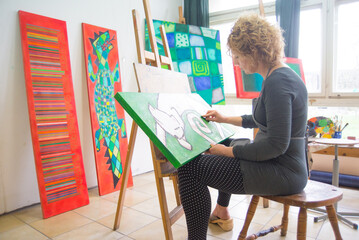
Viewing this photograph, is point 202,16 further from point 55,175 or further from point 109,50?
point 55,175

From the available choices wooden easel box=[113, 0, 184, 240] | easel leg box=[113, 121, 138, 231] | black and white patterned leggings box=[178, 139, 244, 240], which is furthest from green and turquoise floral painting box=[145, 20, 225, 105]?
black and white patterned leggings box=[178, 139, 244, 240]

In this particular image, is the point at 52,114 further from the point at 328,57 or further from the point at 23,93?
the point at 328,57

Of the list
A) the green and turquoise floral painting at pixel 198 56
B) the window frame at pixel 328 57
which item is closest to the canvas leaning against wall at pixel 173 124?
the green and turquoise floral painting at pixel 198 56

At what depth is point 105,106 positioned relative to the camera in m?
2.47

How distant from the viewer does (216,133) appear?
1.56 meters

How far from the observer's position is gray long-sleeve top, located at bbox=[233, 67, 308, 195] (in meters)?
1.03

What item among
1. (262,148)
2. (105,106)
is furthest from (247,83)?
(262,148)

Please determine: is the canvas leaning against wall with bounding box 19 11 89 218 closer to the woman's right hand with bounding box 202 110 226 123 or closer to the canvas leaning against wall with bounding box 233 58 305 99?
the woman's right hand with bounding box 202 110 226 123

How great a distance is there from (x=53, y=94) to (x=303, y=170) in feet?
6.13

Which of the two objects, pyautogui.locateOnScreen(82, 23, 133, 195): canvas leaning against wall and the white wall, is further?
pyautogui.locateOnScreen(82, 23, 133, 195): canvas leaning against wall

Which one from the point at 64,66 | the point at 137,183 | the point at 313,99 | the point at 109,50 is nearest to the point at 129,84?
the point at 109,50

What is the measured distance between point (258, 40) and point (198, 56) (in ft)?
6.41

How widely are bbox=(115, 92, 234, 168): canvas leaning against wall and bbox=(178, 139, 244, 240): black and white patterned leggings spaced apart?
7 cm

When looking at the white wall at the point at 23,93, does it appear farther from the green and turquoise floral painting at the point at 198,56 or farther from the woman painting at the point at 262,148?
the woman painting at the point at 262,148
